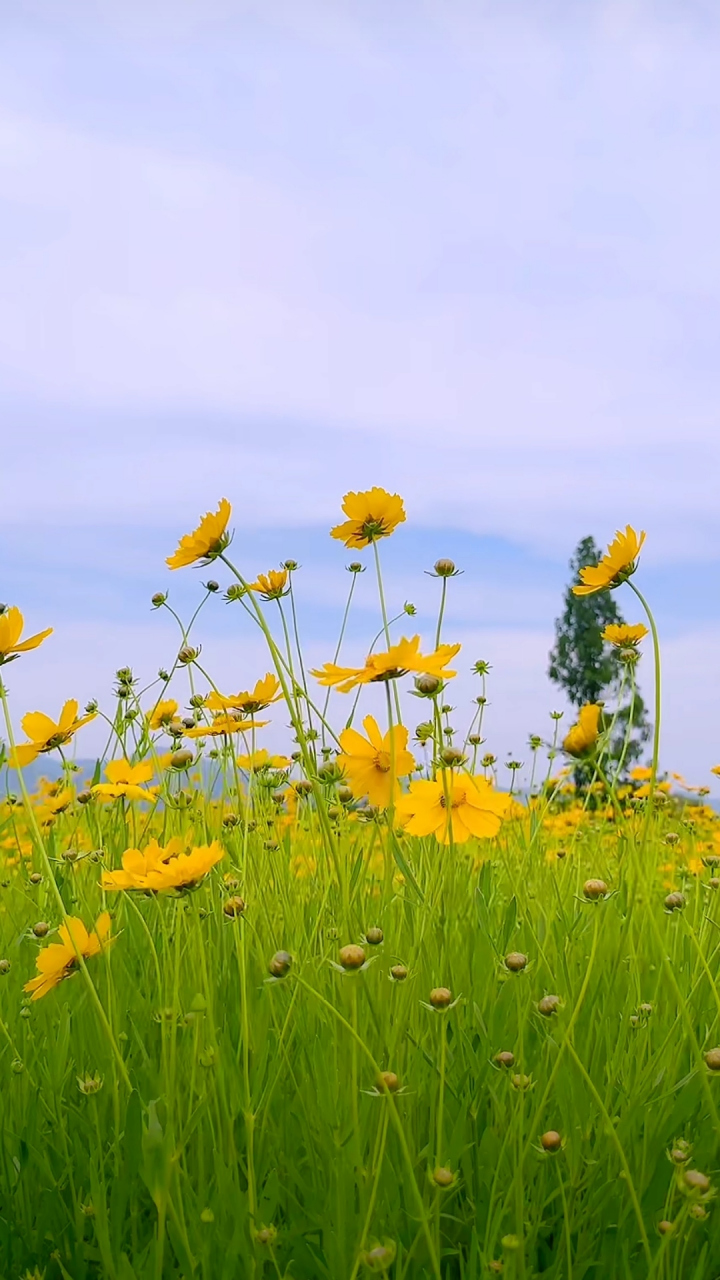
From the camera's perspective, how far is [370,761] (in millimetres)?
1643

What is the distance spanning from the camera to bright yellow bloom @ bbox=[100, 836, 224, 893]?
121 cm

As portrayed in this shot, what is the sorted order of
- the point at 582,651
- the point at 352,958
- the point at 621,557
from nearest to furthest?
the point at 352,958 → the point at 621,557 → the point at 582,651

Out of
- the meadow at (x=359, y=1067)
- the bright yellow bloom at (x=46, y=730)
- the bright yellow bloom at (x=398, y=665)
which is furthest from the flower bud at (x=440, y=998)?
the bright yellow bloom at (x=46, y=730)

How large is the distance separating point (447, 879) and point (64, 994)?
78 centimetres

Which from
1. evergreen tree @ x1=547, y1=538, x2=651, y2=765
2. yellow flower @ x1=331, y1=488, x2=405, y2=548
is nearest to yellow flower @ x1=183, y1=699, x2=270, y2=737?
yellow flower @ x1=331, y1=488, x2=405, y2=548

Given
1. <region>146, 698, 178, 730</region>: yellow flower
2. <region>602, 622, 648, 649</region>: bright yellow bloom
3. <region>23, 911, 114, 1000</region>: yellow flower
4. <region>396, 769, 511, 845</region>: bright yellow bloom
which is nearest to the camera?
<region>23, 911, 114, 1000</region>: yellow flower

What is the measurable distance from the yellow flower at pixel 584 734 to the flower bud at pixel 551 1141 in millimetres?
646

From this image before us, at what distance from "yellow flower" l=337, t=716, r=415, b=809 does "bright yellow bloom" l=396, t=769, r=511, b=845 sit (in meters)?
0.04

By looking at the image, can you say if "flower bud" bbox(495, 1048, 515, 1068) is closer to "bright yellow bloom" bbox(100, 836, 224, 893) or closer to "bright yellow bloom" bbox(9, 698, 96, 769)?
"bright yellow bloom" bbox(100, 836, 224, 893)

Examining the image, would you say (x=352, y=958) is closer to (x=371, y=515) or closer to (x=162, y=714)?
(x=371, y=515)

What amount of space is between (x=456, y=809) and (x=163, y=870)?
54cm

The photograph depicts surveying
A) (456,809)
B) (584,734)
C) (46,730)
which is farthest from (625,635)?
(46,730)

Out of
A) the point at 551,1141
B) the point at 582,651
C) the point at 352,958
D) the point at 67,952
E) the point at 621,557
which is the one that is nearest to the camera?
the point at 352,958

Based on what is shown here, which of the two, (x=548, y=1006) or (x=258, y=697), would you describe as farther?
(x=258, y=697)
